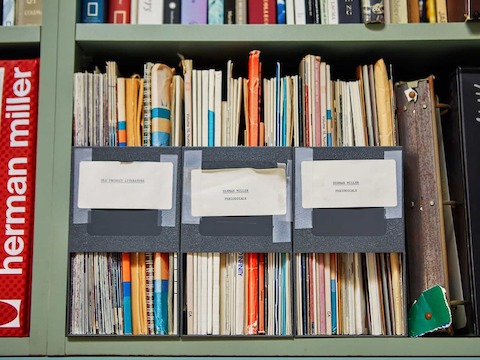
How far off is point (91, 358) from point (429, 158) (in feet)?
2.40

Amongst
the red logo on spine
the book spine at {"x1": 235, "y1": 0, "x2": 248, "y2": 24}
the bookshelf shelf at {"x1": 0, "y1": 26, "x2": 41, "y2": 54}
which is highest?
the book spine at {"x1": 235, "y1": 0, "x2": 248, "y2": 24}

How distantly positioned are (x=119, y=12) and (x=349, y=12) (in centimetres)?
46

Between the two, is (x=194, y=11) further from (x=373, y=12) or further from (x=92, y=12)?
(x=373, y=12)

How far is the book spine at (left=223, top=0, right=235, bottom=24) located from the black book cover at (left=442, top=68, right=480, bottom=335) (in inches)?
18.0

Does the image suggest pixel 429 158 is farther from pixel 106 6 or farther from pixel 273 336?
pixel 106 6

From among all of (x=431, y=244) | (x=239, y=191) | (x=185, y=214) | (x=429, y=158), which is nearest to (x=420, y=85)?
(x=429, y=158)

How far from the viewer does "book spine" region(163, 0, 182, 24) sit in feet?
4.10

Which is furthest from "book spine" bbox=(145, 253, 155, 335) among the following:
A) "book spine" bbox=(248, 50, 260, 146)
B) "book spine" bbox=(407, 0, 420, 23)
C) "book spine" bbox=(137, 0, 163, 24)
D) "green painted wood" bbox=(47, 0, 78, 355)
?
"book spine" bbox=(407, 0, 420, 23)

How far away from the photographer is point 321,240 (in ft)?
3.74

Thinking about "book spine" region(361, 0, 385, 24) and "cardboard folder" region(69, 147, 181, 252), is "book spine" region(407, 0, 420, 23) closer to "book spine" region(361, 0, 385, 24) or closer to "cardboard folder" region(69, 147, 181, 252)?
"book spine" region(361, 0, 385, 24)

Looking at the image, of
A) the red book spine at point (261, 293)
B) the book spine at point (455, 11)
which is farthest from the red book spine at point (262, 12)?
the red book spine at point (261, 293)

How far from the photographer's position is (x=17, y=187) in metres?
1.17

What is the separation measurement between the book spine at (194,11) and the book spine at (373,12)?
0.32m

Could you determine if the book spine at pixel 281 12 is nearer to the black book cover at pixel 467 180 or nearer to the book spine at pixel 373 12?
the book spine at pixel 373 12
